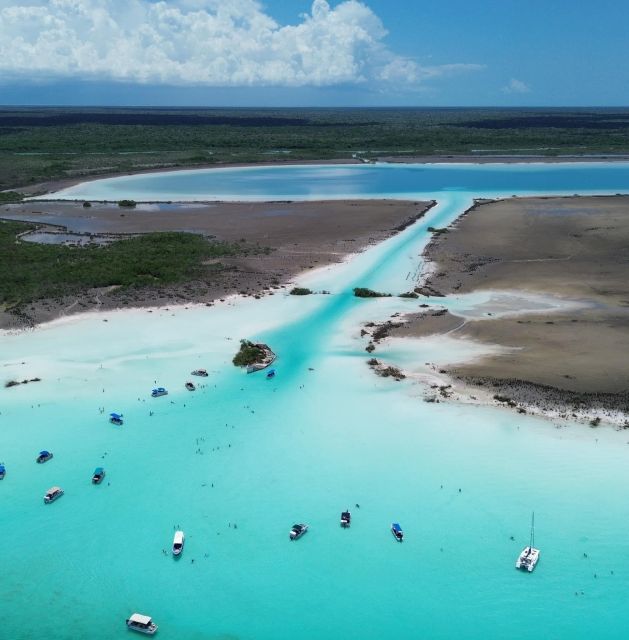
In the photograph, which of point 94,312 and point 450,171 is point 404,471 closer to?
point 94,312

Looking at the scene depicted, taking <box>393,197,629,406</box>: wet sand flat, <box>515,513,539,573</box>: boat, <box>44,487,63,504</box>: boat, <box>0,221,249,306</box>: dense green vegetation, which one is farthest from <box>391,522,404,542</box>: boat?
<box>0,221,249,306</box>: dense green vegetation

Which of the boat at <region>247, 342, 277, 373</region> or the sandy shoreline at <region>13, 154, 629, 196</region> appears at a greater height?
the sandy shoreline at <region>13, 154, 629, 196</region>

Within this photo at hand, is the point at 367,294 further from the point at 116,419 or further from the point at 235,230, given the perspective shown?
the point at 235,230

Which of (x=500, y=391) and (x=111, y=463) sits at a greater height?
(x=500, y=391)

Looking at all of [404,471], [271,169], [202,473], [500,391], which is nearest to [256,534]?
[202,473]

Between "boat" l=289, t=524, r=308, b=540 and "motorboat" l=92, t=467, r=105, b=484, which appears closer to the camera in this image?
"boat" l=289, t=524, r=308, b=540

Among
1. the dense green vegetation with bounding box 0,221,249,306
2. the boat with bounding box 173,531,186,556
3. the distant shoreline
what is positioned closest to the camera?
the boat with bounding box 173,531,186,556

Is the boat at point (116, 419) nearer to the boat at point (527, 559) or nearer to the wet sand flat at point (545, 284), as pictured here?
the wet sand flat at point (545, 284)

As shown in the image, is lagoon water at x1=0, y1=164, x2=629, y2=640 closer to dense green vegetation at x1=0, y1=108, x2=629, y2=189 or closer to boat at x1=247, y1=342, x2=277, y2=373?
boat at x1=247, y1=342, x2=277, y2=373
